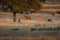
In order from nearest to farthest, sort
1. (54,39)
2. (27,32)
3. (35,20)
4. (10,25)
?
(54,39) < (27,32) < (10,25) < (35,20)

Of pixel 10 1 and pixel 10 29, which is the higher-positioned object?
pixel 10 1

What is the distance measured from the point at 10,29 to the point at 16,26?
77 centimetres

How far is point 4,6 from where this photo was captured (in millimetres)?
33250

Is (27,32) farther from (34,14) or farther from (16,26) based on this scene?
(34,14)

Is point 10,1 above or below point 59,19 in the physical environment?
above

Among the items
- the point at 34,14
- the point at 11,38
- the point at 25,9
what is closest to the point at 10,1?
the point at 25,9

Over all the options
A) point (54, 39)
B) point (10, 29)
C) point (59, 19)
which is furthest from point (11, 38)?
point (59, 19)

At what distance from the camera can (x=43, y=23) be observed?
1192 inches

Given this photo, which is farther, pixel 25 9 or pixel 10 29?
pixel 25 9

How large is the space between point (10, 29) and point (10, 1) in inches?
143

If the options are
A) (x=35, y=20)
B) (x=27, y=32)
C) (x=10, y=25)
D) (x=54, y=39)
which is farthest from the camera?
(x=35, y=20)

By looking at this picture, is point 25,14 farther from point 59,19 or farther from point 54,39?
point 54,39

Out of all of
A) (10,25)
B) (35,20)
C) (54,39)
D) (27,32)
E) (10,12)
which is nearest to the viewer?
(54,39)

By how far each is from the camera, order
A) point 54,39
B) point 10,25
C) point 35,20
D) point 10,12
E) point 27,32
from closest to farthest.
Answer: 1. point 54,39
2. point 27,32
3. point 10,25
4. point 35,20
5. point 10,12
